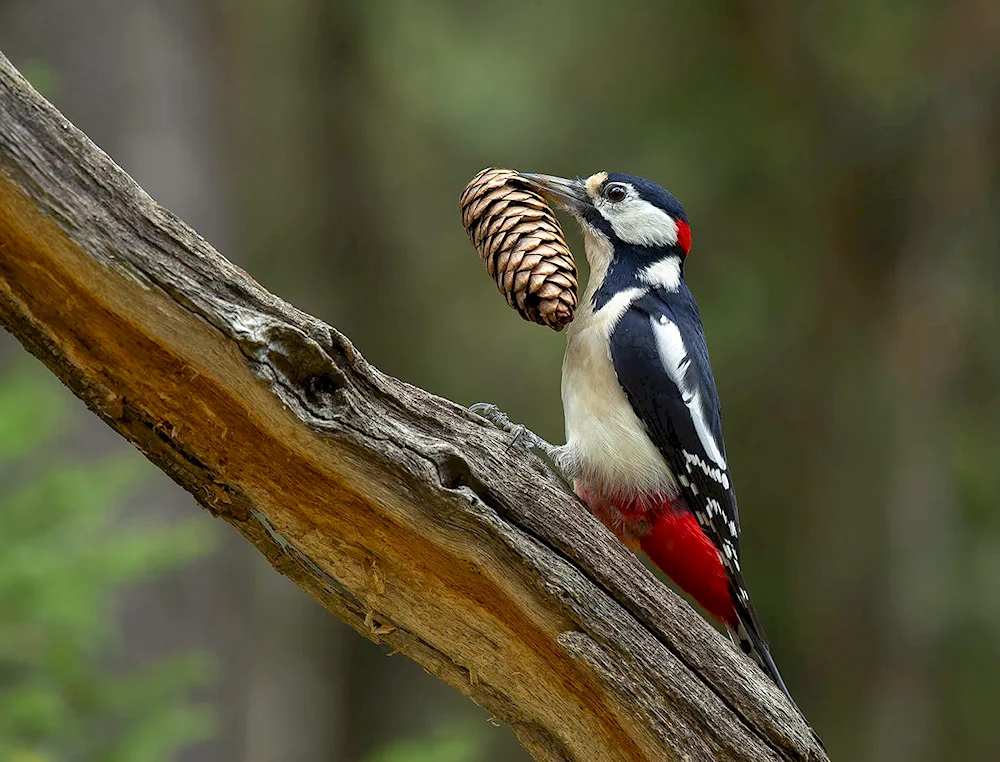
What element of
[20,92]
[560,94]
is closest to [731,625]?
[20,92]

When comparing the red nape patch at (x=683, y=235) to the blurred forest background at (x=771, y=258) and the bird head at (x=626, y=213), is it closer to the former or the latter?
the bird head at (x=626, y=213)

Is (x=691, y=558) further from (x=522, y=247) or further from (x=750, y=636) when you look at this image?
(x=522, y=247)

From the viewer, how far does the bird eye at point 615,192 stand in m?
3.52

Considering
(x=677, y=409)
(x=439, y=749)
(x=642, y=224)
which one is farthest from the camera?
(x=642, y=224)

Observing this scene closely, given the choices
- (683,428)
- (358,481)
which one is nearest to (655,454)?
(683,428)

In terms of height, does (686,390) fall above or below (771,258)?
below

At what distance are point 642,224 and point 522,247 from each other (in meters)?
0.78

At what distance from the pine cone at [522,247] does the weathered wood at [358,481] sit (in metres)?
0.46

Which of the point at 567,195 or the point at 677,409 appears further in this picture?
the point at 567,195

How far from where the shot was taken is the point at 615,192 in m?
3.53

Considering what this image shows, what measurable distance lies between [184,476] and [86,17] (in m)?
4.00

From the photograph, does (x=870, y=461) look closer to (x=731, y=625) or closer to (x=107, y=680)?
(x=731, y=625)

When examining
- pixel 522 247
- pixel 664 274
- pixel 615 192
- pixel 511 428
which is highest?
pixel 615 192

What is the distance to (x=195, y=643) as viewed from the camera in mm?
5387
